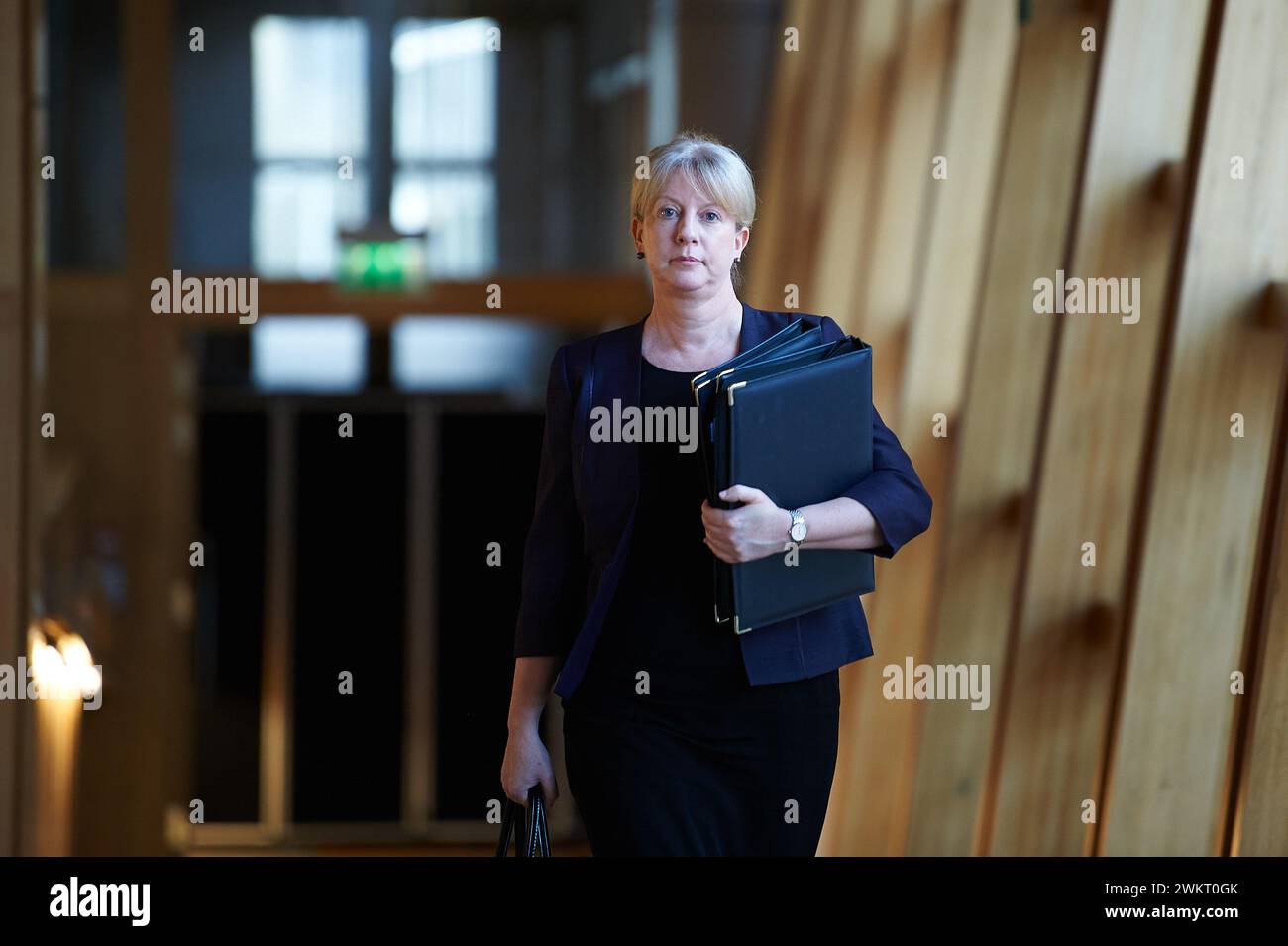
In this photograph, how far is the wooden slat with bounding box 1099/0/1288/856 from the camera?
249cm

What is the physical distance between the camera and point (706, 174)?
5.53 ft

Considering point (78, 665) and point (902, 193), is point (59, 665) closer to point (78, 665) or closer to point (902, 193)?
point (78, 665)

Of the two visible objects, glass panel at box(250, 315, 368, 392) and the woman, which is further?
glass panel at box(250, 315, 368, 392)

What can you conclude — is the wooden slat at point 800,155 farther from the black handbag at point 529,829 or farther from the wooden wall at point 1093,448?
the black handbag at point 529,829

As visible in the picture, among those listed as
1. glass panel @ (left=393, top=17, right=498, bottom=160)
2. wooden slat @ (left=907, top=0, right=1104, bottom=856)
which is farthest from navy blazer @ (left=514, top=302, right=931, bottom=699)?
glass panel @ (left=393, top=17, right=498, bottom=160)

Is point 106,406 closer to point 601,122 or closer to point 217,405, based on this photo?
point 217,405

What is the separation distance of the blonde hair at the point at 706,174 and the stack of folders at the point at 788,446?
6.4 inches

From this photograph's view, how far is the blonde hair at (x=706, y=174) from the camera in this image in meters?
1.69

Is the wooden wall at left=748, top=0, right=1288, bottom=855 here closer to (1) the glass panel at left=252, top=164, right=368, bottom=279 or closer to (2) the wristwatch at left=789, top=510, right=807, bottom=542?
(2) the wristwatch at left=789, top=510, right=807, bottom=542

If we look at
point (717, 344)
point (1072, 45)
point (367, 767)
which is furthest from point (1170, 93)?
point (367, 767)

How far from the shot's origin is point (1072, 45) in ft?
11.3

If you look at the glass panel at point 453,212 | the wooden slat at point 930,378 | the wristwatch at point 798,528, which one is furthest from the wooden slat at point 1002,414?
the glass panel at point 453,212

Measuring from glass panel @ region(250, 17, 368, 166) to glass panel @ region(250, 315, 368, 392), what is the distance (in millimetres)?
926

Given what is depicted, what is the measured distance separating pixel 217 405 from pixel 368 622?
1421 mm
